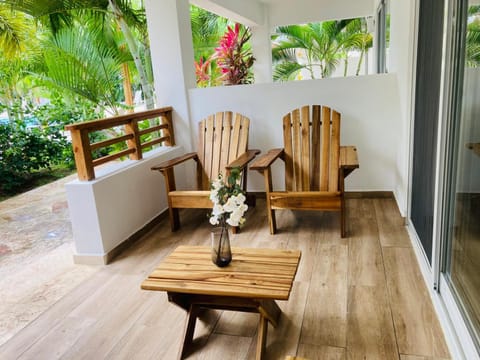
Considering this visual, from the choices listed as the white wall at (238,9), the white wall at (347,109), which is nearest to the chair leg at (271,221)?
the white wall at (347,109)

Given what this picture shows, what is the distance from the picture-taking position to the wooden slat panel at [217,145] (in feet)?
12.3

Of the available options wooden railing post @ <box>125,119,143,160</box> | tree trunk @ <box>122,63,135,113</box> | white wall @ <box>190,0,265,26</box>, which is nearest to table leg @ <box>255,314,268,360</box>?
wooden railing post @ <box>125,119,143,160</box>

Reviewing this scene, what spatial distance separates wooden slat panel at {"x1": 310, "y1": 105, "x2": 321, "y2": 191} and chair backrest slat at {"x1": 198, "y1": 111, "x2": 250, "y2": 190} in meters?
0.62

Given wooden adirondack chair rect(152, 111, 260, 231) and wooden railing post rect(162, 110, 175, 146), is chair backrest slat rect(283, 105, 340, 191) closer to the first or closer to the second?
wooden adirondack chair rect(152, 111, 260, 231)

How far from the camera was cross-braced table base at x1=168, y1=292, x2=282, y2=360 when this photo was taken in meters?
1.80

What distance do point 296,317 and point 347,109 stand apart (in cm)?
228

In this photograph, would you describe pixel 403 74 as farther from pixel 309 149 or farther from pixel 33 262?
pixel 33 262

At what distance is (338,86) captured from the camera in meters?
3.68

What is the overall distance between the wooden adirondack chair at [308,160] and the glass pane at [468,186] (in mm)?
1320

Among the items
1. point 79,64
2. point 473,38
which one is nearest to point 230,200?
point 473,38

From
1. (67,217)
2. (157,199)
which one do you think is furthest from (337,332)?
(67,217)

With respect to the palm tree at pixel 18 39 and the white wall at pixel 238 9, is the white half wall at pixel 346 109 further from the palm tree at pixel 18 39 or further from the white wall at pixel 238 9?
the palm tree at pixel 18 39

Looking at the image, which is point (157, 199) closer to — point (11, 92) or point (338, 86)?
point (338, 86)

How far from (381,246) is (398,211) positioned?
0.75 metres
